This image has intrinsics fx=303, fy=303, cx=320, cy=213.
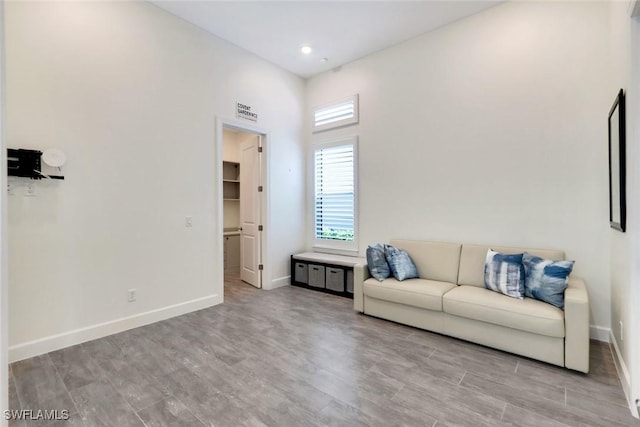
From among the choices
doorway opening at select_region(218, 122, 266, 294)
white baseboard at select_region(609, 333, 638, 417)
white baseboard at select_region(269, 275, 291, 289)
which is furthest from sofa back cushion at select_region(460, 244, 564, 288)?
doorway opening at select_region(218, 122, 266, 294)

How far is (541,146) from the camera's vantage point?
3238mm

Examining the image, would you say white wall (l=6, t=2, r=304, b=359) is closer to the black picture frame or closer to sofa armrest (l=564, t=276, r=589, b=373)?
sofa armrest (l=564, t=276, r=589, b=373)

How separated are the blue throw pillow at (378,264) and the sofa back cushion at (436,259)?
0.47 m

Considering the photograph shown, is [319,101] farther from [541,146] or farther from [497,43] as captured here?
[541,146]

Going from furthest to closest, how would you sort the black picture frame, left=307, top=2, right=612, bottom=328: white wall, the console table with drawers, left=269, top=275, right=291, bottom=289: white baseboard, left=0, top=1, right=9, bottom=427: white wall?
left=269, top=275, right=291, bottom=289: white baseboard
the console table with drawers
left=307, top=2, right=612, bottom=328: white wall
the black picture frame
left=0, top=1, right=9, bottom=427: white wall

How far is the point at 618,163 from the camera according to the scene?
234 cm

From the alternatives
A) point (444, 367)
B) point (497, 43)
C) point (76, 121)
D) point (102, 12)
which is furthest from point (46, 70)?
point (497, 43)

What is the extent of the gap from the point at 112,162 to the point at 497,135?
4269 mm

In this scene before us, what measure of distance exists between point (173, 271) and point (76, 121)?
1.87 metres

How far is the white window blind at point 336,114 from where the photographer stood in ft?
15.7

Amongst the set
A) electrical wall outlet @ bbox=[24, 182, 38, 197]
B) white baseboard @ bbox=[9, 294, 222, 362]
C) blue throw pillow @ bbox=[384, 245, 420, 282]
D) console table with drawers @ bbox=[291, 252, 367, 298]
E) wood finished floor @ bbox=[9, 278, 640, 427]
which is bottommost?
wood finished floor @ bbox=[9, 278, 640, 427]

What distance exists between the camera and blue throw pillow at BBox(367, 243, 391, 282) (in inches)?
141

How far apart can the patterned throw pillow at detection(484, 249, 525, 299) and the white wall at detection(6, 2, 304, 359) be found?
3296 millimetres

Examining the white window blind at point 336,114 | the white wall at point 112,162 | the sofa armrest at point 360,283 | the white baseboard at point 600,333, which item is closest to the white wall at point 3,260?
the white wall at point 112,162
